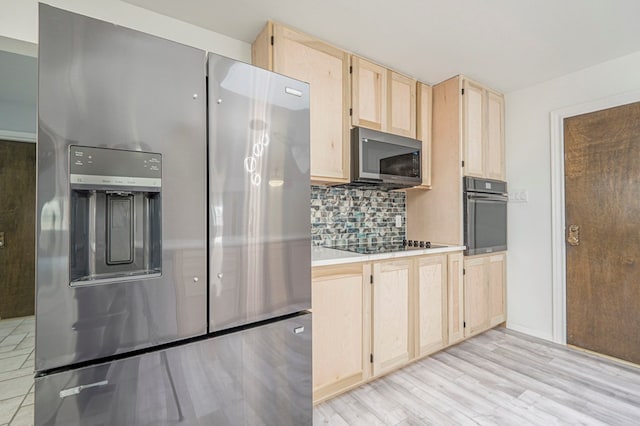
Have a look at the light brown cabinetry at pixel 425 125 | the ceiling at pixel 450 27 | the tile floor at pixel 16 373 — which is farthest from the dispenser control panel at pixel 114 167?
the light brown cabinetry at pixel 425 125

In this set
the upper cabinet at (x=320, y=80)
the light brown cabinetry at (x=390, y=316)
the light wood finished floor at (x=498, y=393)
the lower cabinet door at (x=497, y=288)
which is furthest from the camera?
the lower cabinet door at (x=497, y=288)

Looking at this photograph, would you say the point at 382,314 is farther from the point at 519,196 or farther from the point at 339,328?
the point at 519,196

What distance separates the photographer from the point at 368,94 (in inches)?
89.1

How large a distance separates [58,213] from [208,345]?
67cm

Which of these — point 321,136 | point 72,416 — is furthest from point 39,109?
point 321,136

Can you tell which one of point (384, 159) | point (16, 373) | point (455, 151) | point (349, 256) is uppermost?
point (455, 151)

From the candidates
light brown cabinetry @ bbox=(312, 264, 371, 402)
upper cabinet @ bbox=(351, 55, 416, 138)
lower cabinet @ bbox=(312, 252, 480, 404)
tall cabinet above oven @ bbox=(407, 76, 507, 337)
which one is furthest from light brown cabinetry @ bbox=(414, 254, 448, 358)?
upper cabinet @ bbox=(351, 55, 416, 138)

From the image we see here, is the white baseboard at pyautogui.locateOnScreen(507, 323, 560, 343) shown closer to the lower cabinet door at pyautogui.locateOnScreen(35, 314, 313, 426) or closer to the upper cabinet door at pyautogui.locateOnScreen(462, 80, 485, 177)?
the upper cabinet door at pyautogui.locateOnScreen(462, 80, 485, 177)

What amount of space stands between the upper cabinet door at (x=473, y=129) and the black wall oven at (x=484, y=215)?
0.13 metres

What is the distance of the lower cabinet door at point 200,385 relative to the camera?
2.98ft

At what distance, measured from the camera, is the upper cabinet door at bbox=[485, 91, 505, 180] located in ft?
9.23

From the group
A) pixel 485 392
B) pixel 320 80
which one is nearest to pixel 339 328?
pixel 485 392

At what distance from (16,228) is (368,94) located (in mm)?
4308

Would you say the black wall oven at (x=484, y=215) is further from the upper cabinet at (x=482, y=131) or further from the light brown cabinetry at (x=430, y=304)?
the light brown cabinetry at (x=430, y=304)
